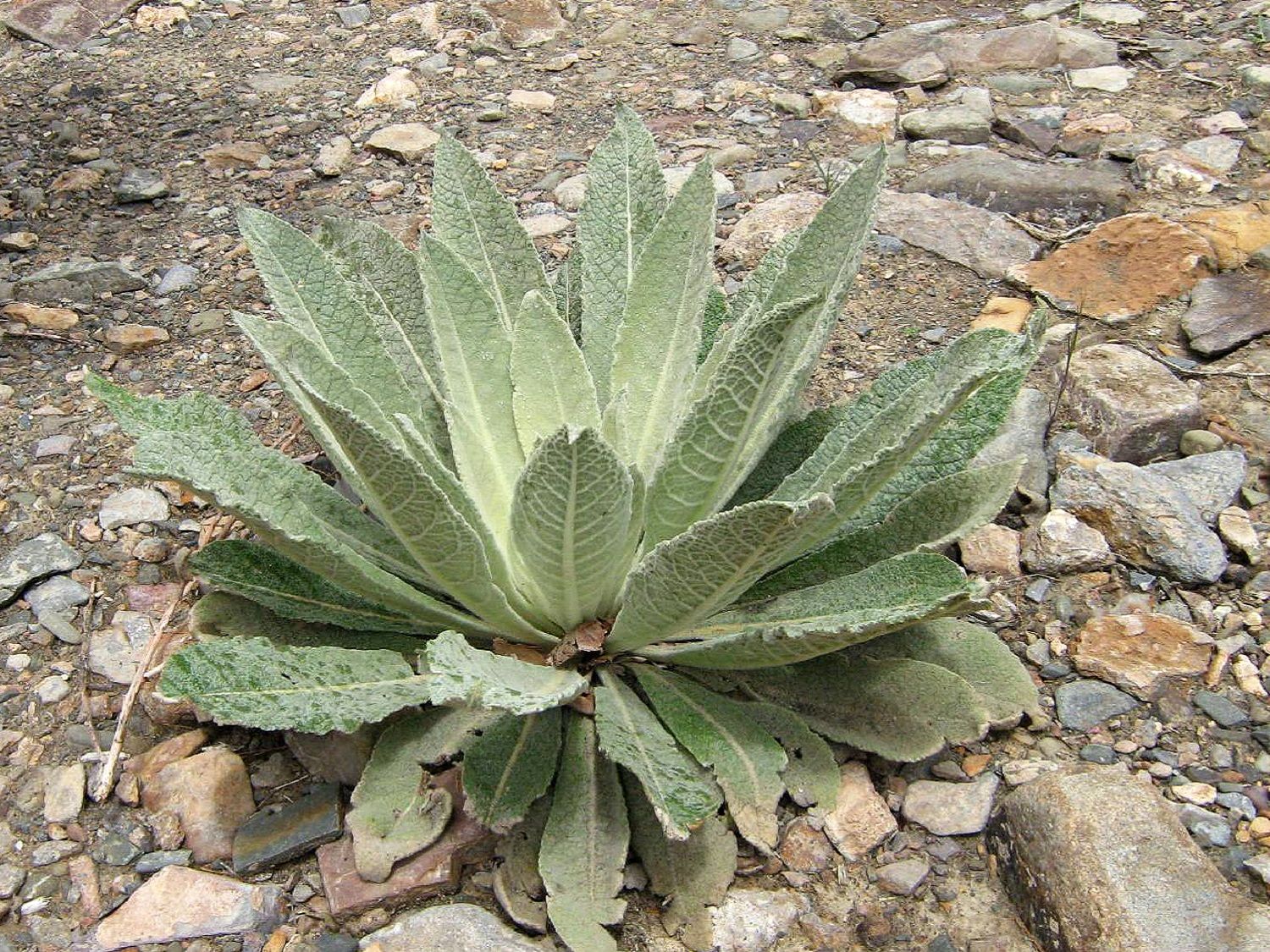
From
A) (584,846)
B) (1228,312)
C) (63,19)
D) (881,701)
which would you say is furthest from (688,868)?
(63,19)

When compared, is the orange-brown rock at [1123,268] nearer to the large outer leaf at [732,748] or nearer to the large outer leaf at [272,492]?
the large outer leaf at [732,748]

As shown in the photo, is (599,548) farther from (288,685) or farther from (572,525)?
(288,685)

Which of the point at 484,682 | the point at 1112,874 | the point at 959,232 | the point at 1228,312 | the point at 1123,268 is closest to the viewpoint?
the point at 484,682

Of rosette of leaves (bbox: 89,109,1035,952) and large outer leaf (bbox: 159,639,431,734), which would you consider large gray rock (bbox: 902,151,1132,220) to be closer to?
rosette of leaves (bbox: 89,109,1035,952)

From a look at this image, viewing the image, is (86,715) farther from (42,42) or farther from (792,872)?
(42,42)

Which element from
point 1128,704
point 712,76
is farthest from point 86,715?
point 712,76

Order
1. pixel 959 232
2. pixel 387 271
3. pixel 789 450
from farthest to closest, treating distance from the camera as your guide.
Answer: pixel 959 232 → pixel 387 271 → pixel 789 450
